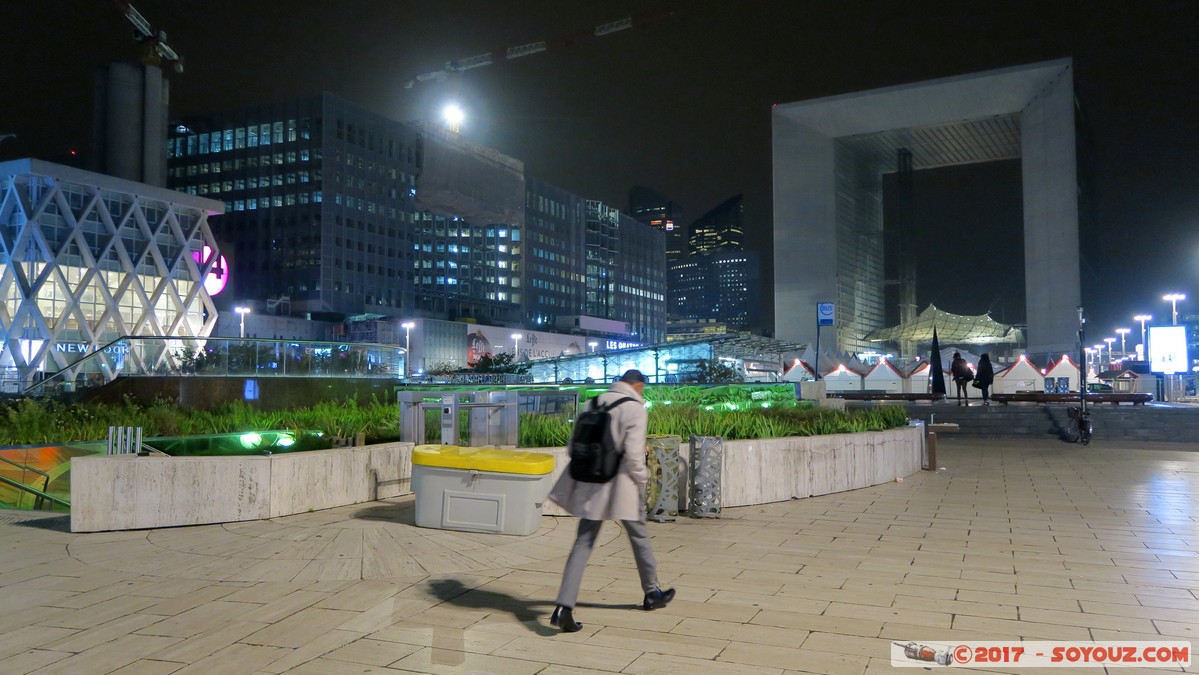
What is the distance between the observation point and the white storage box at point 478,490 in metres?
8.24

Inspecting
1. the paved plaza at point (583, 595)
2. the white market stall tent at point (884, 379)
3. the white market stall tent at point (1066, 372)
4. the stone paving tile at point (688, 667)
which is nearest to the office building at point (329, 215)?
the white market stall tent at point (884, 379)

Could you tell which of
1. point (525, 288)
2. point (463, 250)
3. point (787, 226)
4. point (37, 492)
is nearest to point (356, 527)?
point (37, 492)

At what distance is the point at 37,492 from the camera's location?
11852 mm

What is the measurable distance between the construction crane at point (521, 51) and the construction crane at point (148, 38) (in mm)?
31143

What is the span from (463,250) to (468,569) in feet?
379

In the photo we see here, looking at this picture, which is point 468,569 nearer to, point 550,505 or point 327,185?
point 550,505

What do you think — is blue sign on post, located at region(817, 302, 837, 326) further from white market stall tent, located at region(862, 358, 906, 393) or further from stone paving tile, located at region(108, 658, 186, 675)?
stone paving tile, located at region(108, 658, 186, 675)

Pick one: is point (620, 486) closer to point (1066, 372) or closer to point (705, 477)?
point (705, 477)

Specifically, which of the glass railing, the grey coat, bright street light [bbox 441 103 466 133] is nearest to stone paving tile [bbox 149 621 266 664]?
the grey coat

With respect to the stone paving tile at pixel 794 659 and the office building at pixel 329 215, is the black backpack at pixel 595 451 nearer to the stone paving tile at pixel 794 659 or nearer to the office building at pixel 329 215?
the stone paving tile at pixel 794 659

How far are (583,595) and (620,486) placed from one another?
4.17ft

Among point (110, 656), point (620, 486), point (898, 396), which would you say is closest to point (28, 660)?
point (110, 656)

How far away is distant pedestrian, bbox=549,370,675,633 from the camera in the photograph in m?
5.60

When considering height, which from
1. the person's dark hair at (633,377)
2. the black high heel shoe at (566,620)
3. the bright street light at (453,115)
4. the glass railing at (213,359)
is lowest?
the black high heel shoe at (566,620)
